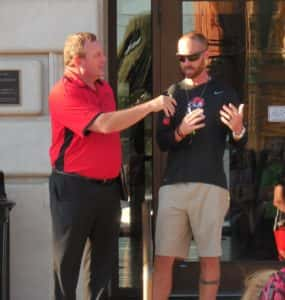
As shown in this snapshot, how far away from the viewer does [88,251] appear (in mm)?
5160

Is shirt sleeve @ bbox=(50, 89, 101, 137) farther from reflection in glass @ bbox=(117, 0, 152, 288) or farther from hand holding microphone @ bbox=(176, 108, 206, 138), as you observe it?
reflection in glass @ bbox=(117, 0, 152, 288)

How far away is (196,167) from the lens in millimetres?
5207

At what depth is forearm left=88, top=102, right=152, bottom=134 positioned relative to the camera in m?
4.77

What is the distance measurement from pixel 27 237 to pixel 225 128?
1818mm

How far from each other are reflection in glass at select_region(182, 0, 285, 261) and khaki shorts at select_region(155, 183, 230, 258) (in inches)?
61.4

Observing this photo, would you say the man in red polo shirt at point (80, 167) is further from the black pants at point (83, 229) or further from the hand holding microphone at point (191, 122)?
the hand holding microphone at point (191, 122)

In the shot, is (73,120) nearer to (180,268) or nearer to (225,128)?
(225,128)

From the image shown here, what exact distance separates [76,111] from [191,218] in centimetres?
103

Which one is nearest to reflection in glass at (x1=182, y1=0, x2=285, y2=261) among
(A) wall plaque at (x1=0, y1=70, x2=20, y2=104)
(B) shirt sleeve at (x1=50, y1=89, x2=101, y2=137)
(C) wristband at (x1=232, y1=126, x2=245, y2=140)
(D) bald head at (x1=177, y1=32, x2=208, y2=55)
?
(A) wall plaque at (x1=0, y1=70, x2=20, y2=104)

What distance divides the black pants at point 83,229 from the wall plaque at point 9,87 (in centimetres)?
128

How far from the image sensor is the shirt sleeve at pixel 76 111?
190 inches

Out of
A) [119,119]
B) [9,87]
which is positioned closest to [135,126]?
[9,87]

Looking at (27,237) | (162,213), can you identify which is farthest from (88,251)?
(27,237)

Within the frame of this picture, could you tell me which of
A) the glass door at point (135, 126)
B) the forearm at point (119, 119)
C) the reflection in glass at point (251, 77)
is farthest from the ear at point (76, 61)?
the reflection in glass at point (251, 77)
